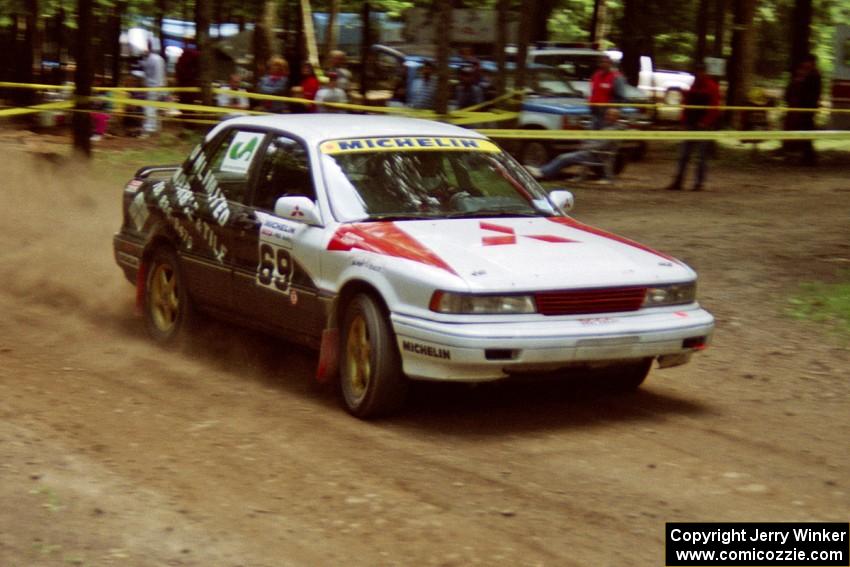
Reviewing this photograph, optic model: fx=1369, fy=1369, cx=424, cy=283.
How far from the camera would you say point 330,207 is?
7652mm

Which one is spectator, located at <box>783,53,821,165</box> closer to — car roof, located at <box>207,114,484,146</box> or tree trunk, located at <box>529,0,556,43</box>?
tree trunk, located at <box>529,0,556,43</box>

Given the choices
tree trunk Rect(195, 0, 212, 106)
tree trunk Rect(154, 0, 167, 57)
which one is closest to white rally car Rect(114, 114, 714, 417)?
tree trunk Rect(195, 0, 212, 106)

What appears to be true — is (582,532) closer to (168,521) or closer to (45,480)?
(168,521)

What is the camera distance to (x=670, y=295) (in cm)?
725

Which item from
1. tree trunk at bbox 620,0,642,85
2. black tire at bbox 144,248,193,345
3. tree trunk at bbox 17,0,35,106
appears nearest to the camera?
black tire at bbox 144,248,193,345

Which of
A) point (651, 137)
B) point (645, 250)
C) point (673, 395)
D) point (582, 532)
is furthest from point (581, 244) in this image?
point (651, 137)

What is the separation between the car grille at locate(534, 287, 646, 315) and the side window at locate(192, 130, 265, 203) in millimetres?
2376

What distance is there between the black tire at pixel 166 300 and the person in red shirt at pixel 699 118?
10619 millimetres

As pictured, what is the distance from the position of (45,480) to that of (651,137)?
1170 cm

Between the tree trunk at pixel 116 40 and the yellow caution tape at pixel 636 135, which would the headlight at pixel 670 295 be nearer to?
the yellow caution tape at pixel 636 135

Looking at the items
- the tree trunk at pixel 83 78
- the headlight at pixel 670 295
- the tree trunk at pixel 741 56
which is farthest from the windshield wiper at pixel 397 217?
the tree trunk at pixel 741 56

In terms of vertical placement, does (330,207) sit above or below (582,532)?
above

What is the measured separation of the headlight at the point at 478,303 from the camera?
6.71 m

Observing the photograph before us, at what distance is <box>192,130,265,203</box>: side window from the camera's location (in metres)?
8.45
